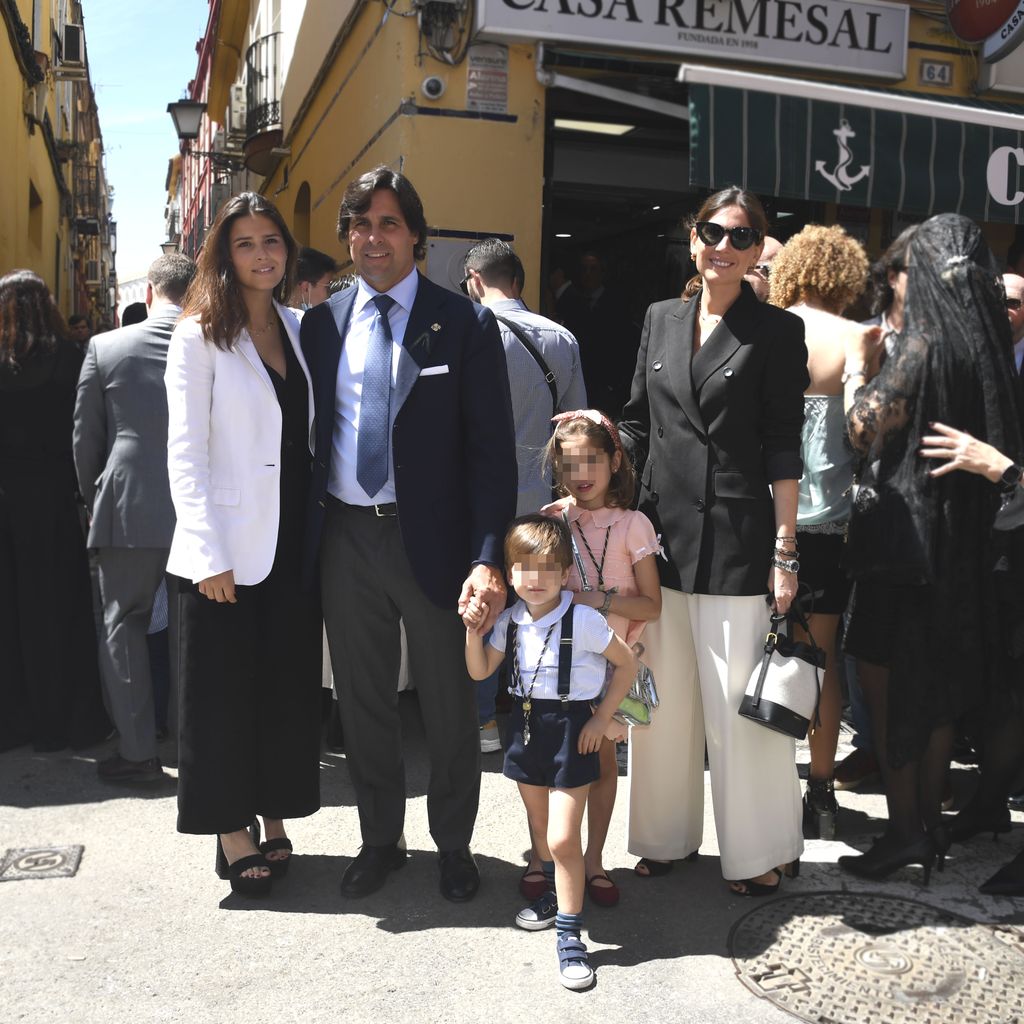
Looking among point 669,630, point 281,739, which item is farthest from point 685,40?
point 281,739

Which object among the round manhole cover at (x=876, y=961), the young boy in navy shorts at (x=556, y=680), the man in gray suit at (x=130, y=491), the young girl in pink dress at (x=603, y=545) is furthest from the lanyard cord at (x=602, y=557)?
the man in gray suit at (x=130, y=491)

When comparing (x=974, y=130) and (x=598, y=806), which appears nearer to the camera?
(x=598, y=806)

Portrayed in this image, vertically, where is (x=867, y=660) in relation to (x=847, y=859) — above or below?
above

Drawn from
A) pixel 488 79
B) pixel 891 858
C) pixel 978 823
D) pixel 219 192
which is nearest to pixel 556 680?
pixel 891 858

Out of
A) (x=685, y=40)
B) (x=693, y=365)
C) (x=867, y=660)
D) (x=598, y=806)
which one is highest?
(x=685, y=40)

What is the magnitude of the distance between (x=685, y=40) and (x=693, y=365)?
4.87 m

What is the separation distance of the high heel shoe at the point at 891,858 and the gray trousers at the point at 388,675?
49.7 inches

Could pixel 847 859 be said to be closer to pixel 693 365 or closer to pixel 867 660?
pixel 867 660

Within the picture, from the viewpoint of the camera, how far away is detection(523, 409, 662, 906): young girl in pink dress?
11.6 ft

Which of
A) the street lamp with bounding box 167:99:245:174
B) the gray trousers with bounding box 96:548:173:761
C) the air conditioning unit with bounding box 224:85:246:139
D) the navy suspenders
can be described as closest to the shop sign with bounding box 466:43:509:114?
the gray trousers with bounding box 96:548:173:761

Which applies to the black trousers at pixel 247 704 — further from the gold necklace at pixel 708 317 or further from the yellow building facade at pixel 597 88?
the yellow building facade at pixel 597 88

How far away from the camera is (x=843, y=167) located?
7270 millimetres

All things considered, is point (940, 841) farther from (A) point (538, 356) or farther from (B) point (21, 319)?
(B) point (21, 319)

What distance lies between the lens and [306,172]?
40.8 feet
